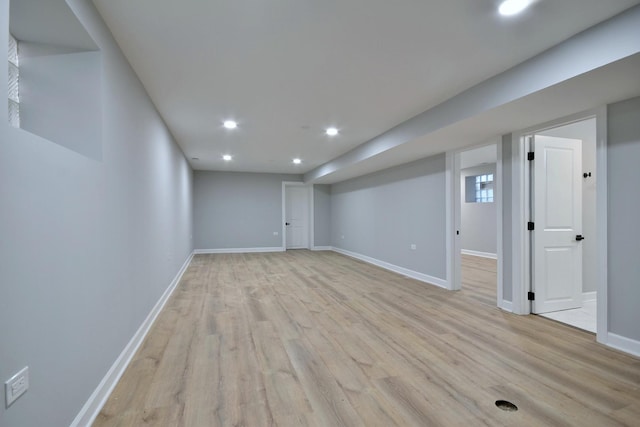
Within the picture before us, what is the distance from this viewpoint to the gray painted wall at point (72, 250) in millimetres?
1139

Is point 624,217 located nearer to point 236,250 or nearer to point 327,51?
point 327,51

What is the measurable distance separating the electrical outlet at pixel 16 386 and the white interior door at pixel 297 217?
871 centimetres

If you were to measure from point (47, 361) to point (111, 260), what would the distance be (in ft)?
2.81

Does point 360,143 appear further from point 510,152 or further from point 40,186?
point 40,186

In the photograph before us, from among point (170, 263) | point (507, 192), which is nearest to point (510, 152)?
point (507, 192)

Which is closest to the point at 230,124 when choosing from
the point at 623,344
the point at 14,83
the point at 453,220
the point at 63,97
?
the point at 63,97

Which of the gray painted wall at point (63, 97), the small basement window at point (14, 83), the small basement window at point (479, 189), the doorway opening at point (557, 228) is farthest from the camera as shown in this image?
the small basement window at point (479, 189)

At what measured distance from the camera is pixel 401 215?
6.03 meters

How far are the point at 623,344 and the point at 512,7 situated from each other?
283 centimetres

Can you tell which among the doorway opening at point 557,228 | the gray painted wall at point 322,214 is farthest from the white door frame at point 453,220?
the gray painted wall at point 322,214

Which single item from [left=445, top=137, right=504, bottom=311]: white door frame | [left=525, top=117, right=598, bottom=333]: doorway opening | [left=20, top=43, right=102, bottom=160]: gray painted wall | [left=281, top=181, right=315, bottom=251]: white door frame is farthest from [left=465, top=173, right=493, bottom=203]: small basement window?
[left=20, top=43, right=102, bottom=160]: gray painted wall

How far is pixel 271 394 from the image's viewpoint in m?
2.00

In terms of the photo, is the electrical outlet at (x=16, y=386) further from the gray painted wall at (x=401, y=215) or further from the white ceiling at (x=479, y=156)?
the white ceiling at (x=479, y=156)

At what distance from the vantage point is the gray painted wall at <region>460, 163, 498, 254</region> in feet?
25.8
